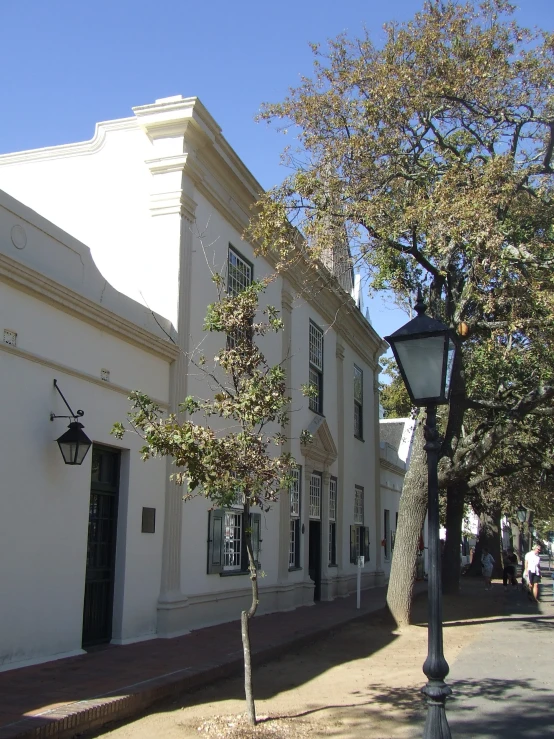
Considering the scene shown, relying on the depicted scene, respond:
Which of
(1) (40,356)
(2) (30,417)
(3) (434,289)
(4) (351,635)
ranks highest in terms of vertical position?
(3) (434,289)

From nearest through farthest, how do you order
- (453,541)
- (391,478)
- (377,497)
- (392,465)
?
(453,541) → (377,497) → (392,465) → (391,478)

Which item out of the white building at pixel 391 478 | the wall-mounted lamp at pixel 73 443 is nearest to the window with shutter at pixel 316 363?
the white building at pixel 391 478

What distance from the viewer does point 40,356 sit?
854 centimetres

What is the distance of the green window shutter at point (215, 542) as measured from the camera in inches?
477

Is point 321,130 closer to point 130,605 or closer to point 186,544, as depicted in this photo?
point 186,544

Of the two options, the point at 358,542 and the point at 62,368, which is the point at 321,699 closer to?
the point at 62,368

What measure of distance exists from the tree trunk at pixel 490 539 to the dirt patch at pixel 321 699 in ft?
65.3

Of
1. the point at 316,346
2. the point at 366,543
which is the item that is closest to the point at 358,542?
the point at 366,543

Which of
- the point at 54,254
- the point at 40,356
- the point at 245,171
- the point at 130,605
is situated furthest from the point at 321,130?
the point at 130,605

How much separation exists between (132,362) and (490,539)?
86.8ft

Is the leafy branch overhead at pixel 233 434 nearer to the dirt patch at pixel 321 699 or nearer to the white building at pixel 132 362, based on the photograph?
the dirt patch at pixel 321 699

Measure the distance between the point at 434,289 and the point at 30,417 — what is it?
8.57 m

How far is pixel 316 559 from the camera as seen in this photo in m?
18.6

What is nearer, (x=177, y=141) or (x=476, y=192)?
(x=476, y=192)
